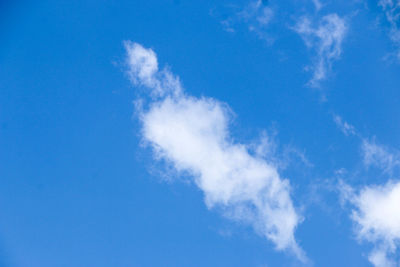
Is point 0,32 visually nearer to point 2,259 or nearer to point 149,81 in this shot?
point 149,81

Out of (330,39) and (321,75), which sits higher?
(330,39)

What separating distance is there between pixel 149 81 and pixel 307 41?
73.4 feet

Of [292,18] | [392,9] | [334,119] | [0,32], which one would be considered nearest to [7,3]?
[0,32]

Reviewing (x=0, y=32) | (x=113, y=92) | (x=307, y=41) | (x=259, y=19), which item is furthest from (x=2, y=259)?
(x=307, y=41)

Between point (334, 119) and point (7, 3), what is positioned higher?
point (334, 119)

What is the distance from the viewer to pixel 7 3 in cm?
4091

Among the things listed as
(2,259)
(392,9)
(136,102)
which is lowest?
(2,259)

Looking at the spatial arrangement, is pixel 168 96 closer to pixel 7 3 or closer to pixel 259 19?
pixel 259 19

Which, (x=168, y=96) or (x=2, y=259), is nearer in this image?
(x=2, y=259)

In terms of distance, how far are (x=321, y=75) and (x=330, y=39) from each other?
5038mm

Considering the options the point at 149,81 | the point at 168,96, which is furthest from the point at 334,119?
the point at 149,81

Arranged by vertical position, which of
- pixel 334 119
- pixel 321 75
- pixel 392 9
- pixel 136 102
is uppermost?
pixel 392 9

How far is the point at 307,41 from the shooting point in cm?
4338

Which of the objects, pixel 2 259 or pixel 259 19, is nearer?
pixel 2 259
